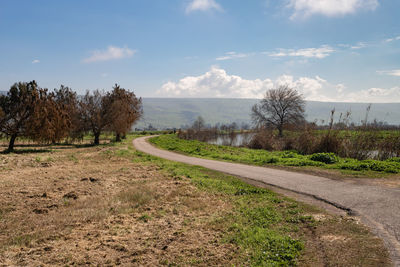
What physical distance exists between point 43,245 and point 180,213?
3.53 m

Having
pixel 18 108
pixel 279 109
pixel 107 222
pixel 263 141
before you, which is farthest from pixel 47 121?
pixel 279 109

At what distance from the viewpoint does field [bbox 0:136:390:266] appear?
4785 mm

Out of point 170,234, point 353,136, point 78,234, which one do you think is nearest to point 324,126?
point 353,136

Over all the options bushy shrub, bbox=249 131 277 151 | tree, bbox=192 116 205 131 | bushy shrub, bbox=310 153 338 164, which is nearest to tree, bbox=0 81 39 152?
bushy shrub, bbox=249 131 277 151

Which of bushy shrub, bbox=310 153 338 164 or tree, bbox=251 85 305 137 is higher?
tree, bbox=251 85 305 137

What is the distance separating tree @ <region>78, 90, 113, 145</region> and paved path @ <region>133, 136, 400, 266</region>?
23.7 meters

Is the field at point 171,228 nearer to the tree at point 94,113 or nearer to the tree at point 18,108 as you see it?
the tree at point 18,108

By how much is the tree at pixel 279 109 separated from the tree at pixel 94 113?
28077 mm

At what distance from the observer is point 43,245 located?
5449 millimetres

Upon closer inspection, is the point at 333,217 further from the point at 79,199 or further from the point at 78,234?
the point at 79,199

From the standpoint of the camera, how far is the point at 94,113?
31.4 meters

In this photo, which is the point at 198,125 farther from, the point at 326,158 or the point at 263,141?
the point at 326,158

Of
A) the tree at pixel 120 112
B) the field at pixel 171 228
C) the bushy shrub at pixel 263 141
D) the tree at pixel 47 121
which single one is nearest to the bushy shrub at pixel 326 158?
the field at pixel 171 228

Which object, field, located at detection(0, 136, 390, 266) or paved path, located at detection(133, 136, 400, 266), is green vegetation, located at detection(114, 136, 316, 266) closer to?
field, located at detection(0, 136, 390, 266)
